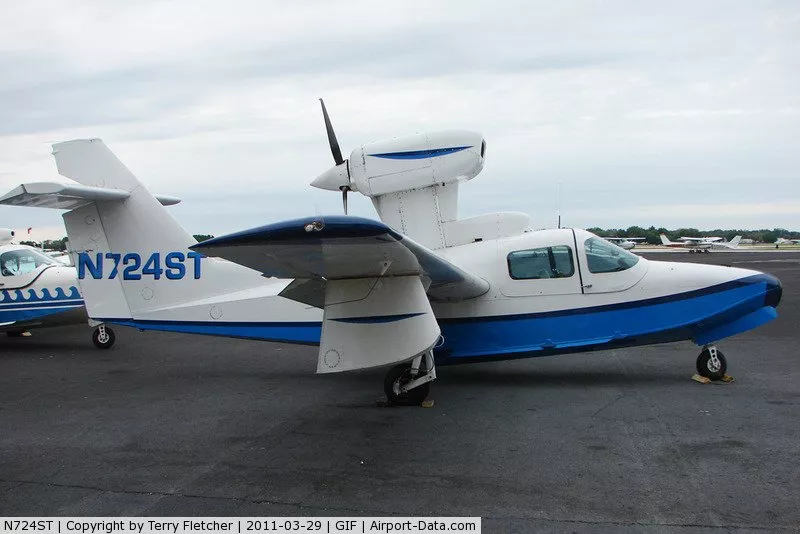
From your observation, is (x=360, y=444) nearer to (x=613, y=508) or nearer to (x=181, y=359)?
(x=613, y=508)

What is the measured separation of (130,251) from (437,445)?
19.6 ft

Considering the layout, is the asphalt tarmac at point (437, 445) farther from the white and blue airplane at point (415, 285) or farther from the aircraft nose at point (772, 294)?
the aircraft nose at point (772, 294)

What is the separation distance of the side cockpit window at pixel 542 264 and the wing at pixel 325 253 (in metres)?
1.22

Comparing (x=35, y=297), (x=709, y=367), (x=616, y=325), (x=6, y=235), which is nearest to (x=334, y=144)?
(x=616, y=325)

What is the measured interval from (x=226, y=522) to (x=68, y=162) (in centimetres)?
719

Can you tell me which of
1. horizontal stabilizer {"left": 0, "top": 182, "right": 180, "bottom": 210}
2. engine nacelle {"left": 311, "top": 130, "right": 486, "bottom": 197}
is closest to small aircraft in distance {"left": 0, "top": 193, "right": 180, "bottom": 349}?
horizontal stabilizer {"left": 0, "top": 182, "right": 180, "bottom": 210}

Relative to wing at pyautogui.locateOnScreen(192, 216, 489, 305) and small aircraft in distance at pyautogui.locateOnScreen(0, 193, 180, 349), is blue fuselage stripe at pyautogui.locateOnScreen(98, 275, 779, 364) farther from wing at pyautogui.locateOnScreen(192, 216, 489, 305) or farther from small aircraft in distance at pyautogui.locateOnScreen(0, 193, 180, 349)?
small aircraft in distance at pyautogui.locateOnScreen(0, 193, 180, 349)

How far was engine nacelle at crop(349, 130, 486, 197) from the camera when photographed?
9.16 m

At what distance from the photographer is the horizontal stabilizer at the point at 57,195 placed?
752cm

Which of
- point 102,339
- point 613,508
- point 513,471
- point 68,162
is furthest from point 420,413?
point 102,339

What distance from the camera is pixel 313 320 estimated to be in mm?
9219

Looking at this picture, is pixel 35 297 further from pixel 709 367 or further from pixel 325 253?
pixel 709 367

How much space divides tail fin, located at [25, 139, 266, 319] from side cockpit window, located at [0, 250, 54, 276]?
5.32 meters

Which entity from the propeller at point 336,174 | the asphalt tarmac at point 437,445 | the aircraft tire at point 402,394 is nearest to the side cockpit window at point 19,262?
the asphalt tarmac at point 437,445
